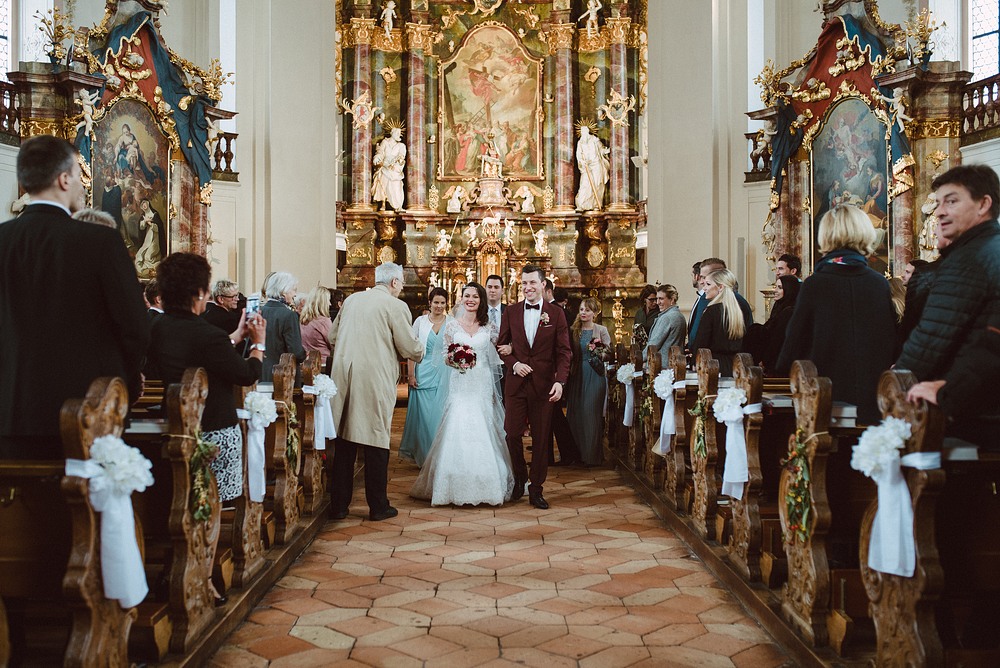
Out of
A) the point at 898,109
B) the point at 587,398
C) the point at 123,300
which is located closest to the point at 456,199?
the point at 898,109

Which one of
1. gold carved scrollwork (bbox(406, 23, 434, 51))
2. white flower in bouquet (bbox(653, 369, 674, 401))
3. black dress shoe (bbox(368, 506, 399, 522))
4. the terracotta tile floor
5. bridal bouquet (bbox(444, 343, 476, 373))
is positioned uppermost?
gold carved scrollwork (bbox(406, 23, 434, 51))

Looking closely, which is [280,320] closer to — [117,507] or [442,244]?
[117,507]

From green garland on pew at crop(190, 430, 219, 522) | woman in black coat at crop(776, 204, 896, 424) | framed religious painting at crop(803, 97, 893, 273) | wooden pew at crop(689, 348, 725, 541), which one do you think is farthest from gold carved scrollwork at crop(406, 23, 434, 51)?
green garland on pew at crop(190, 430, 219, 522)

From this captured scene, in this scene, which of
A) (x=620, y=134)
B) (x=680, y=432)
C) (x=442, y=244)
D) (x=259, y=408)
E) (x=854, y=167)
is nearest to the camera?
(x=259, y=408)

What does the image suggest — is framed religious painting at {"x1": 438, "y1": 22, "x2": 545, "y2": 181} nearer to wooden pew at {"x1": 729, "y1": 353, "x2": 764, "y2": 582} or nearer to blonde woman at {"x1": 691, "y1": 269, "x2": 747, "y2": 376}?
blonde woman at {"x1": 691, "y1": 269, "x2": 747, "y2": 376}

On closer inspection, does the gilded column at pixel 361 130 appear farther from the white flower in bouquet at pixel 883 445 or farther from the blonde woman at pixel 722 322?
the white flower in bouquet at pixel 883 445

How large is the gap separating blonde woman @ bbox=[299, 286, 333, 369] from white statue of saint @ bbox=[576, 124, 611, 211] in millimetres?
12012

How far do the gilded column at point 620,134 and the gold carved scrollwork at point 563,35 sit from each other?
3.04ft

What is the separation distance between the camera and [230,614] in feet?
14.2

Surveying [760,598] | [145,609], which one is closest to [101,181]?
[145,609]

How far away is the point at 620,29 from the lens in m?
19.9

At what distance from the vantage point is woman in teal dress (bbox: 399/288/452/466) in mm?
8961

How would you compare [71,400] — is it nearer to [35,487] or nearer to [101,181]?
[35,487]

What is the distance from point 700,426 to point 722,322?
49.8 inches
